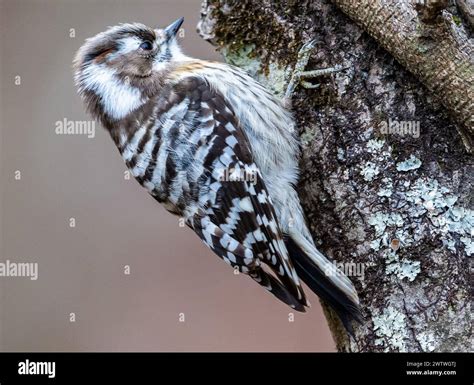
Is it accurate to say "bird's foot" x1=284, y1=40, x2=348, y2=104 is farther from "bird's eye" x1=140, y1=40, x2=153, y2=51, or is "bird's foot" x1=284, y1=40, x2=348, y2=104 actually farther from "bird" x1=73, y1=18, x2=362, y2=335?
"bird's eye" x1=140, y1=40, x2=153, y2=51

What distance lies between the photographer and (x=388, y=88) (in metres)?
2.69

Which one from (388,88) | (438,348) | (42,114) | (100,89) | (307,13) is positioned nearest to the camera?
(438,348)

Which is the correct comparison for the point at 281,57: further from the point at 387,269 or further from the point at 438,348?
the point at 438,348

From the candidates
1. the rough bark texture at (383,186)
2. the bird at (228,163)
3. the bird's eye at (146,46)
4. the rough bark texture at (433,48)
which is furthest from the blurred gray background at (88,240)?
the rough bark texture at (433,48)

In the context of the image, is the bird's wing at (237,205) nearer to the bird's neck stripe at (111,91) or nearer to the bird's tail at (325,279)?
the bird's tail at (325,279)

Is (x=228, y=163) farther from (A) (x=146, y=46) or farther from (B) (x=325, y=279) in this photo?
(A) (x=146, y=46)

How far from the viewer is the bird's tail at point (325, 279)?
271cm

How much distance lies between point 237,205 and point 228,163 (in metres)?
0.20

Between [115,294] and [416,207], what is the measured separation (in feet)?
8.46

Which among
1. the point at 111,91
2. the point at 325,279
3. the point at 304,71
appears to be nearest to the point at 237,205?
the point at 325,279

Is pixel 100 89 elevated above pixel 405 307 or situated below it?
above

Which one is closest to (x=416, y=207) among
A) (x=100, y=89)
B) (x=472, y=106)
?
(x=472, y=106)

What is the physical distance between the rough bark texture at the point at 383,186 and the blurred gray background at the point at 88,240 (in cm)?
157

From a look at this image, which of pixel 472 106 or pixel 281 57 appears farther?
pixel 281 57
